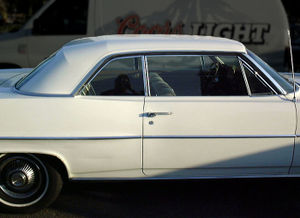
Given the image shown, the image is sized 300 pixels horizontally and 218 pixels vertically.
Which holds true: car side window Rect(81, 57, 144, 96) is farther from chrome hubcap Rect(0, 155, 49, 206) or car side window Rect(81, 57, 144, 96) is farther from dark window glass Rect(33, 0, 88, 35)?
dark window glass Rect(33, 0, 88, 35)

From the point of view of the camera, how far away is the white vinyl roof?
11.9ft

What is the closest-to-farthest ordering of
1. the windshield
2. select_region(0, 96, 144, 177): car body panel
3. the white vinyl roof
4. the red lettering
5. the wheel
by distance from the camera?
1. select_region(0, 96, 144, 177): car body panel
2. the white vinyl roof
3. the wheel
4. the windshield
5. the red lettering

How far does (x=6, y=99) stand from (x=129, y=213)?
4.66 ft

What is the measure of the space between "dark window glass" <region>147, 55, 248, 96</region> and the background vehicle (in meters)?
4.14

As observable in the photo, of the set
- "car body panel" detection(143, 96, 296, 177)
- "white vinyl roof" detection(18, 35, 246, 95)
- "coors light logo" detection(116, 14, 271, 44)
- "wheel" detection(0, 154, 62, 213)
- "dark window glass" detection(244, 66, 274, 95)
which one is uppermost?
"white vinyl roof" detection(18, 35, 246, 95)

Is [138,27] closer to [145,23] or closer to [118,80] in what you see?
[145,23]

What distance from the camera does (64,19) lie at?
7.83 meters

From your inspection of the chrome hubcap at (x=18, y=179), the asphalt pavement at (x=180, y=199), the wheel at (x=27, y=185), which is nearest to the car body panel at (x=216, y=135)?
the asphalt pavement at (x=180, y=199)

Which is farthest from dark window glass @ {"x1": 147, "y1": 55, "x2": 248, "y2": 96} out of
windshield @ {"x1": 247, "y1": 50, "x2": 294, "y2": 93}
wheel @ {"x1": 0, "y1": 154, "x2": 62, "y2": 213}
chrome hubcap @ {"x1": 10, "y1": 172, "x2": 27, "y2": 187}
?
chrome hubcap @ {"x1": 10, "y1": 172, "x2": 27, "y2": 187}

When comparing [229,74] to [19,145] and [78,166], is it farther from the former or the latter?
[19,145]

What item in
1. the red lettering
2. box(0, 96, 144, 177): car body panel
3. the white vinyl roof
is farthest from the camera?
the red lettering

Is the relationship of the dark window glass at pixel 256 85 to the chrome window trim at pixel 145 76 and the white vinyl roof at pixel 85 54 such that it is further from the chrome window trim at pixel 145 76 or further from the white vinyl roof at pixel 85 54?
the chrome window trim at pixel 145 76

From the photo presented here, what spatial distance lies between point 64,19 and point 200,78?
4.62m

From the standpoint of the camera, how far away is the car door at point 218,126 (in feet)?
11.8
